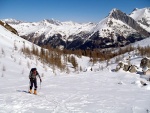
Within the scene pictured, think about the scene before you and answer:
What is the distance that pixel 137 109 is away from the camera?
16156mm

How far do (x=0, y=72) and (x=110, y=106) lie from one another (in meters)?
21.9

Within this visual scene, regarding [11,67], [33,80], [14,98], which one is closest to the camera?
[14,98]

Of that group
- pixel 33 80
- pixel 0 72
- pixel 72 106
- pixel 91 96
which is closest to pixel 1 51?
pixel 0 72

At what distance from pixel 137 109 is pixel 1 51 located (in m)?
38.3

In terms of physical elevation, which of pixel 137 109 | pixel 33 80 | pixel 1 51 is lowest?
pixel 137 109

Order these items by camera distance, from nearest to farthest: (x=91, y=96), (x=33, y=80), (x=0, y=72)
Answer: (x=91, y=96)
(x=33, y=80)
(x=0, y=72)

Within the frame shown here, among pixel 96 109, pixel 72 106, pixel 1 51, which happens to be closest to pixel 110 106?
pixel 96 109

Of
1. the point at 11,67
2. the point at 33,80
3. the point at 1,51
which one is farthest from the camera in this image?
the point at 1,51

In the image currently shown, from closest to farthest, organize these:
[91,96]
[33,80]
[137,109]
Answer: [137,109] → [91,96] → [33,80]

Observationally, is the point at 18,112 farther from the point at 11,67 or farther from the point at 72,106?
the point at 11,67

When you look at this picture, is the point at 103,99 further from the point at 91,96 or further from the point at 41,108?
the point at 41,108

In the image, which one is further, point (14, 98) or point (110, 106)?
point (14, 98)

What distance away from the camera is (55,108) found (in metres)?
16.4

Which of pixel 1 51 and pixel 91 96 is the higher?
pixel 1 51
